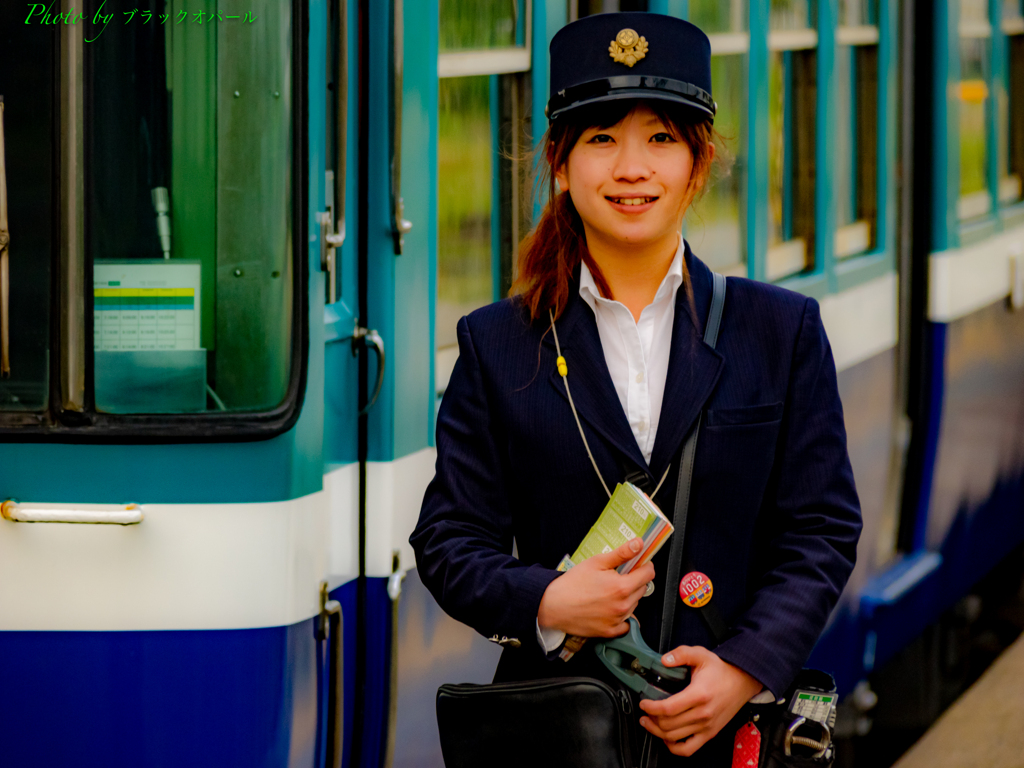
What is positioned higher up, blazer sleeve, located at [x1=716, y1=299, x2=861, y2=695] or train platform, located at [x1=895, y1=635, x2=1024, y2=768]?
blazer sleeve, located at [x1=716, y1=299, x2=861, y2=695]

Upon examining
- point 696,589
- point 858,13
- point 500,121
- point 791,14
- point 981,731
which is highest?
point 858,13

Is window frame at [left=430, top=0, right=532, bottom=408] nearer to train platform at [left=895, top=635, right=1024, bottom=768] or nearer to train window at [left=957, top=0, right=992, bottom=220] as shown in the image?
train platform at [left=895, top=635, right=1024, bottom=768]

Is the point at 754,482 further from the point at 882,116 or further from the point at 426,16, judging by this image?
the point at 882,116

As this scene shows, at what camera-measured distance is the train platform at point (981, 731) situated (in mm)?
4398

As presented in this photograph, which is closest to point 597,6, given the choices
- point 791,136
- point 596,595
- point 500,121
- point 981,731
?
point 500,121

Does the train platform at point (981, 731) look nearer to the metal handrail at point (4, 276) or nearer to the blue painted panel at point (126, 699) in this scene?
the blue painted panel at point (126, 699)

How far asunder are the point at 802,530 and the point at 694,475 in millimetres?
153

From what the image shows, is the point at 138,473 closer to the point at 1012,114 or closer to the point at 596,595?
the point at 596,595

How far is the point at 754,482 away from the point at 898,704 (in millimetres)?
3507

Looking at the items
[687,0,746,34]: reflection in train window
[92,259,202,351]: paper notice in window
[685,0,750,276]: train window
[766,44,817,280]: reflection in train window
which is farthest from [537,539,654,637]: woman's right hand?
[766,44,817,280]: reflection in train window

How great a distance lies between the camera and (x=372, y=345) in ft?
7.82

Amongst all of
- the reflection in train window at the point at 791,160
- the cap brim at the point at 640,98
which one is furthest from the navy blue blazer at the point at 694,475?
the reflection in train window at the point at 791,160

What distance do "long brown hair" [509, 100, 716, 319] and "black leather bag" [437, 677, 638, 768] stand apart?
18.8 inches

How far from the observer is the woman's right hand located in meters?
1.64
